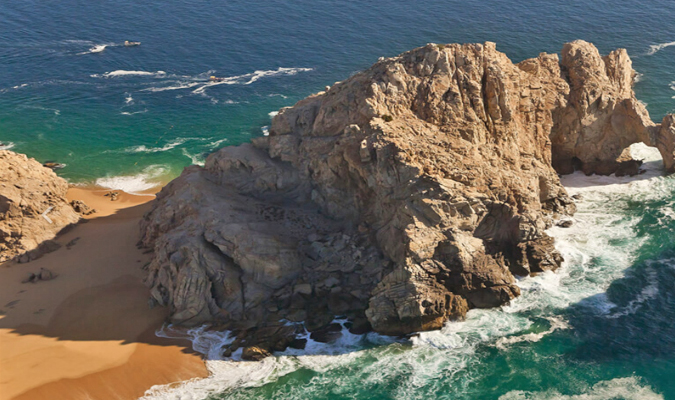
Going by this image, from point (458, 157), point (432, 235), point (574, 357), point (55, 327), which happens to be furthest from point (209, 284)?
point (574, 357)

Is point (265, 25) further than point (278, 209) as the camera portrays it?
Yes

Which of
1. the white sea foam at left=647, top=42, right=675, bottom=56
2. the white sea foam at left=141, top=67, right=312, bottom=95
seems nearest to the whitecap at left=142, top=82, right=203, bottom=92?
the white sea foam at left=141, top=67, right=312, bottom=95

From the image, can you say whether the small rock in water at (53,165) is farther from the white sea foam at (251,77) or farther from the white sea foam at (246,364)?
the white sea foam at (246,364)

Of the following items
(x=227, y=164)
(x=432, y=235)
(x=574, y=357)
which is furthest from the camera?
(x=227, y=164)

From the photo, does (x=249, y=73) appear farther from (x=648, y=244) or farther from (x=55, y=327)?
(x=648, y=244)

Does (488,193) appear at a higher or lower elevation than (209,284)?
higher

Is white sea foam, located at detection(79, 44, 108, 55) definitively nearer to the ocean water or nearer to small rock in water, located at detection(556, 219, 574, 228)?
the ocean water

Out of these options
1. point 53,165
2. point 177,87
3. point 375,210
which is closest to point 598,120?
point 375,210

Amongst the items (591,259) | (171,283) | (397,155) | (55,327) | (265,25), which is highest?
(265,25)
